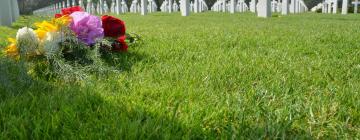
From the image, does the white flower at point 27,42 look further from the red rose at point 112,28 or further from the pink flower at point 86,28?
the red rose at point 112,28

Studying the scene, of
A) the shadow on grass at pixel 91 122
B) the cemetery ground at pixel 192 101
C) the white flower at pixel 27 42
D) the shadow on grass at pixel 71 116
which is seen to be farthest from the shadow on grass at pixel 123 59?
the shadow on grass at pixel 91 122

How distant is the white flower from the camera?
2693mm

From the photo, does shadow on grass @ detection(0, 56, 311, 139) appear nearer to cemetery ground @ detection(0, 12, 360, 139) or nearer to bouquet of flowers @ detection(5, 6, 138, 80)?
cemetery ground @ detection(0, 12, 360, 139)

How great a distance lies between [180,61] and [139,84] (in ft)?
3.00

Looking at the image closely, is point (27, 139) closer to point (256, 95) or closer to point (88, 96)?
point (88, 96)

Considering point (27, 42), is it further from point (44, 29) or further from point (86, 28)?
point (86, 28)

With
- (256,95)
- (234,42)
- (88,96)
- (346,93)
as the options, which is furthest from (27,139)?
(234,42)

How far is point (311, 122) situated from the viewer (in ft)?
5.75

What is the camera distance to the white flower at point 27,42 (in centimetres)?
269

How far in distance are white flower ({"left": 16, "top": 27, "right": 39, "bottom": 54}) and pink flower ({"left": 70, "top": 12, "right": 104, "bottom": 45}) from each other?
302 millimetres

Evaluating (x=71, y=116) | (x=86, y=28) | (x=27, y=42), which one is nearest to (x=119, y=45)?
(x=86, y=28)

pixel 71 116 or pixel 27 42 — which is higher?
pixel 27 42

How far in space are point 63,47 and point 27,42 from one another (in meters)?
0.25

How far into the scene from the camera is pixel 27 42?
2.70m
